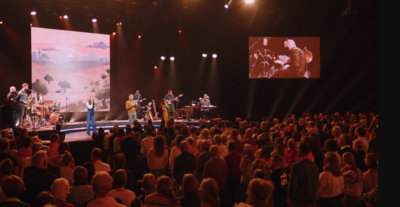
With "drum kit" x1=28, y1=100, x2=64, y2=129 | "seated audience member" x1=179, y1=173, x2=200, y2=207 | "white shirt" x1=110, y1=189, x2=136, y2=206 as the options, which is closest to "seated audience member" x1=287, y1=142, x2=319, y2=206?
"seated audience member" x1=179, y1=173, x2=200, y2=207

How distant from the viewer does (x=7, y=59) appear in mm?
15180

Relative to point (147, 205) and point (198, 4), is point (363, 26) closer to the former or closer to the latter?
point (198, 4)

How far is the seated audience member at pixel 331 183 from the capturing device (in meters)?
3.95

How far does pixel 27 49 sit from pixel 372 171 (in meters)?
16.0

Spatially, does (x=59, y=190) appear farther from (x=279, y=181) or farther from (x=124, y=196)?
(x=279, y=181)

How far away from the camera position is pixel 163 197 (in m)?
3.11

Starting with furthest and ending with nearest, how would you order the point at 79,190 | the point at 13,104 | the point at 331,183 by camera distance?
1. the point at 13,104
2. the point at 331,183
3. the point at 79,190

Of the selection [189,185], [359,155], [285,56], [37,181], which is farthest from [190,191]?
[285,56]

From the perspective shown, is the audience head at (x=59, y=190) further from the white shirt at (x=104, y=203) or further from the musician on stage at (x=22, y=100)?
the musician on stage at (x=22, y=100)

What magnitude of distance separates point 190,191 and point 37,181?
1.93m

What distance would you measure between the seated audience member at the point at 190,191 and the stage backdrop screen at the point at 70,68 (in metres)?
13.9

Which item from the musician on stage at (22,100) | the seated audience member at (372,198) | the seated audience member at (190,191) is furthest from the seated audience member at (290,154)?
the musician on stage at (22,100)

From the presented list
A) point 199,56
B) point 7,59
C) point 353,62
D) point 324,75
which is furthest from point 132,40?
point 353,62

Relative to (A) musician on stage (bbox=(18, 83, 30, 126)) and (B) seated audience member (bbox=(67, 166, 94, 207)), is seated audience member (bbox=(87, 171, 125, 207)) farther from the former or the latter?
(A) musician on stage (bbox=(18, 83, 30, 126))
